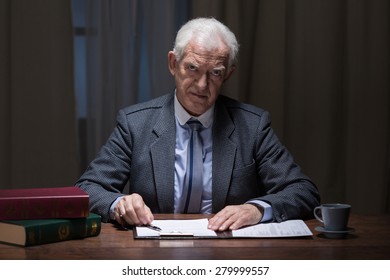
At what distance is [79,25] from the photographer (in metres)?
3.72

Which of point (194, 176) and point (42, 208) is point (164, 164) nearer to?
point (194, 176)

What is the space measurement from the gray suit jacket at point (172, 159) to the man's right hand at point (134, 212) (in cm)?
38

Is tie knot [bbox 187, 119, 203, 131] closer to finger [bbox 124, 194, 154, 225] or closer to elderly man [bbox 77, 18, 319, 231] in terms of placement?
elderly man [bbox 77, 18, 319, 231]

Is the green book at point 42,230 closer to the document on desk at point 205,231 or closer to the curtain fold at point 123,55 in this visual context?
the document on desk at point 205,231

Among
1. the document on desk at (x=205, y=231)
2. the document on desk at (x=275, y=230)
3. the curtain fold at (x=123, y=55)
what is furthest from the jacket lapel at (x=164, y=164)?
the curtain fold at (x=123, y=55)

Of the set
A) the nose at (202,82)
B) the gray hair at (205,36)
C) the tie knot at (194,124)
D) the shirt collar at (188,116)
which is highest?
the gray hair at (205,36)

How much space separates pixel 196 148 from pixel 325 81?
1492 millimetres

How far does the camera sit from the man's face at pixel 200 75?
2535 mm

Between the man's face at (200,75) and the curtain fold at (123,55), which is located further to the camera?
the curtain fold at (123,55)

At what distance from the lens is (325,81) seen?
388 centimetres

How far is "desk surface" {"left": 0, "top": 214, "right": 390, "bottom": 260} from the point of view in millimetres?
1764

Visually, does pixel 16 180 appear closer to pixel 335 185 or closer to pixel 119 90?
pixel 119 90

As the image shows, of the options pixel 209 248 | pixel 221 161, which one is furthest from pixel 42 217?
pixel 221 161

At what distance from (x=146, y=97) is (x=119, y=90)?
15 cm
